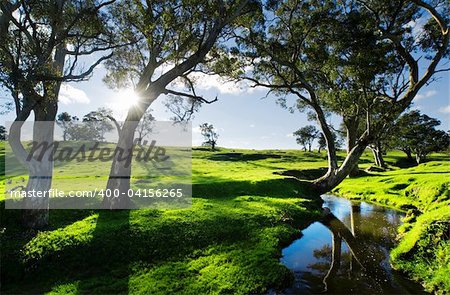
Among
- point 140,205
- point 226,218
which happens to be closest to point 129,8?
point 140,205

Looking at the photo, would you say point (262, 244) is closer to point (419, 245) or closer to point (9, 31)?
point (419, 245)

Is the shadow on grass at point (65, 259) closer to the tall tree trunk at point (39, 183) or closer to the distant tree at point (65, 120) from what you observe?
the tall tree trunk at point (39, 183)

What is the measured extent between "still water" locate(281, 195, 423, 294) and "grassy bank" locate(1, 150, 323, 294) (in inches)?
38.9

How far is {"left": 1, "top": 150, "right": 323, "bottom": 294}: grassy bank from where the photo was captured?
11.5m

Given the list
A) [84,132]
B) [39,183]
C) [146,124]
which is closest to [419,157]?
[146,124]

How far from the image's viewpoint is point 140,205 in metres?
20.5

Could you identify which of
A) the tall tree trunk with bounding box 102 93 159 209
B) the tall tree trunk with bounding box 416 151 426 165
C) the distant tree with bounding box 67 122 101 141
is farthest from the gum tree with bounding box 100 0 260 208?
the distant tree with bounding box 67 122 101 141

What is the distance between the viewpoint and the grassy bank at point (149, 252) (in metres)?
11.5

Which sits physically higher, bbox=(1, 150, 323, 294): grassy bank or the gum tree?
the gum tree

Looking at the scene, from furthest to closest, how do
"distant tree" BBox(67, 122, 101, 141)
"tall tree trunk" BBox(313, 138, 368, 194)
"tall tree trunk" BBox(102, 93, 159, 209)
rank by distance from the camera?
"distant tree" BBox(67, 122, 101, 141), "tall tree trunk" BBox(313, 138, 368, 194), "tall tree trunk" BBox(102, 93, 159, 209)

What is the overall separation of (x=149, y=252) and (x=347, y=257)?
10.1m

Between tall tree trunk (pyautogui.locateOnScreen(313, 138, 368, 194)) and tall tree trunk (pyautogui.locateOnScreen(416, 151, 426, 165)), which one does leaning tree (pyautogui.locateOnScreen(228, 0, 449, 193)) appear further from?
tall tree trunk (pyautogui.locateOnScreen(416, 151, 426, 165))

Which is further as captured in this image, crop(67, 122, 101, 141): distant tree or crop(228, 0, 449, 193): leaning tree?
crop(67, 122, 101, 141): distant tree

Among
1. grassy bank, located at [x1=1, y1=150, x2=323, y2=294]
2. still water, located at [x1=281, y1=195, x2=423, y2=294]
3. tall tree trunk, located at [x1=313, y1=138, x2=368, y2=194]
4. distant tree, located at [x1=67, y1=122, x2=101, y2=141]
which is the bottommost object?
still water, located at [x1=281, y1=195, x2=423, y2=294]
